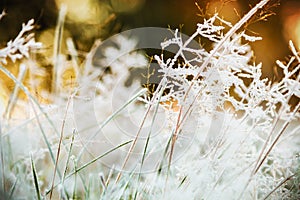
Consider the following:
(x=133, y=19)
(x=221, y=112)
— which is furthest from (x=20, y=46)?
(x=133, y=19)

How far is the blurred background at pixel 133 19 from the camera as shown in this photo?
189cm

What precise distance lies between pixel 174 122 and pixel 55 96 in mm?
295

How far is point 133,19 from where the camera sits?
6.85ft

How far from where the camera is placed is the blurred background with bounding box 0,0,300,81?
1892mm

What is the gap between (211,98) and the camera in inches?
30.1

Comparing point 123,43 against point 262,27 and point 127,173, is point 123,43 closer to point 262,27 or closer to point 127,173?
point 127,173

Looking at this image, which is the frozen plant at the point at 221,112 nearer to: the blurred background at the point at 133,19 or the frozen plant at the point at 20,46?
the frozen plant at the point at 20,46

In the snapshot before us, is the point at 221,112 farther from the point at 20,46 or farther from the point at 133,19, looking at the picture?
the point at 133,19

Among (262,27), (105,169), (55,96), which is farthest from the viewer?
(262,27)

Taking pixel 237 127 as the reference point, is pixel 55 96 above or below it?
above

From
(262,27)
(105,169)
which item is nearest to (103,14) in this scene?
(262,27)

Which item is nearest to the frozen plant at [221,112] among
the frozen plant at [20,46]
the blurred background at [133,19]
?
the frozen plant at [20,46]

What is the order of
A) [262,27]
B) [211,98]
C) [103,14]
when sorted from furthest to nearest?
1. [262,27]
2. [103,14]
3. [211,98]

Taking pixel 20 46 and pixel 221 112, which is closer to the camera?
pixel 20 46
